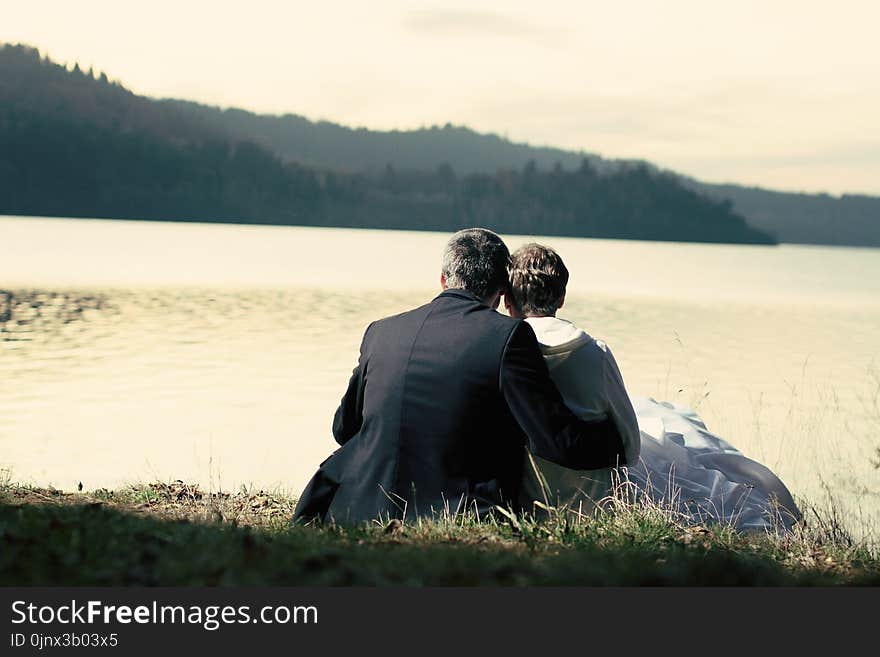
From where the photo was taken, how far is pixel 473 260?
550cm

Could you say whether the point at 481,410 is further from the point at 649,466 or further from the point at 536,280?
the point at 649,466

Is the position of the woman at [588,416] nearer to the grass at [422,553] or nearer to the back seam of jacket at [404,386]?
the grass at [422,553]

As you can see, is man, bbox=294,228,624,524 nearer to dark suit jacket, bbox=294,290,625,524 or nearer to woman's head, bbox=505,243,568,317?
dark suit jacket, bbox=294,290,625,524

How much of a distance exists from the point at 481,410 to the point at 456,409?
13 centimetres

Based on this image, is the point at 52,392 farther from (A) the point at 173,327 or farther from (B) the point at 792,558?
(B) the point at 792,558

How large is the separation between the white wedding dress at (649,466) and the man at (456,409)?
206mm

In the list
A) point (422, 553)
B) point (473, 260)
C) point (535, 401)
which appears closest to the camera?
point (422, 553)

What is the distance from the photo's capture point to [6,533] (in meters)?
4.69

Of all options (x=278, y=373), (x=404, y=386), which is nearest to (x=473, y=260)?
(x=404, y=386)

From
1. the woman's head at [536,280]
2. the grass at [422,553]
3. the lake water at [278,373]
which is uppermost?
the woman's head at [536,280]

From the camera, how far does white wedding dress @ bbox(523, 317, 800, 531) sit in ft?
18.9

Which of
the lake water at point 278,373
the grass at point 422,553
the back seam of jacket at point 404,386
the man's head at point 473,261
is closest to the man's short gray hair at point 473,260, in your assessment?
the man's head at point 473,261

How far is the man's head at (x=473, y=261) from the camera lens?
18.0 feet

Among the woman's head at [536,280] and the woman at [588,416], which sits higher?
the woman's head at [536,280]
